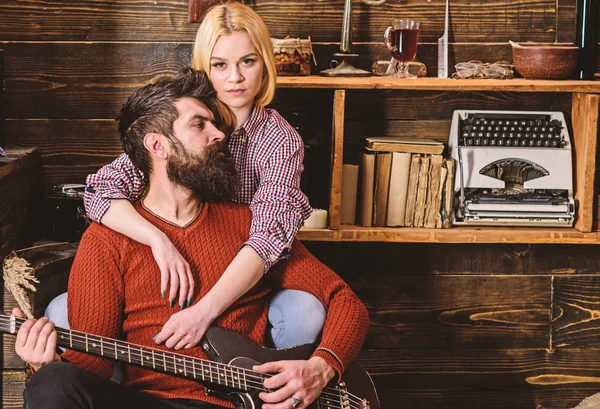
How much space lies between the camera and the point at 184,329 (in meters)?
1.86

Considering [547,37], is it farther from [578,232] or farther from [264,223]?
[264,223]

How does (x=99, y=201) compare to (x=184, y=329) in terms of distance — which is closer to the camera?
(x=184, y=329)

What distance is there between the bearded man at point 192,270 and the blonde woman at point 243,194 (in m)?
0.04

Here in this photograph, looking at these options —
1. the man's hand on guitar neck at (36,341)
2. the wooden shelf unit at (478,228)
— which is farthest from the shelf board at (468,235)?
the man's hand on guitar neck at (36,341)

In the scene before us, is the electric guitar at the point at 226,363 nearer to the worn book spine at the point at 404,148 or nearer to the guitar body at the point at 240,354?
the guitar body at the point at 240,354

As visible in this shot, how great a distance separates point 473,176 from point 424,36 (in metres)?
0.53

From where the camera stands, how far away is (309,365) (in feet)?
6.19

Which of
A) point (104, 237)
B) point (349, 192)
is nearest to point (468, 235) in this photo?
point (349, 192)

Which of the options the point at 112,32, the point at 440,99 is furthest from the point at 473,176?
the point at 112,32

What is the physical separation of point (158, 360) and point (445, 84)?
53.0 inches

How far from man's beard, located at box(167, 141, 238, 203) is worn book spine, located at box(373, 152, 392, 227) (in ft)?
2.67

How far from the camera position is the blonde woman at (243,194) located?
1.92 metres

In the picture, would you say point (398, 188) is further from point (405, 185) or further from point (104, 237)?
point (104, 237)

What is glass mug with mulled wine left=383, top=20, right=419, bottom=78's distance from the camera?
2.66 m
